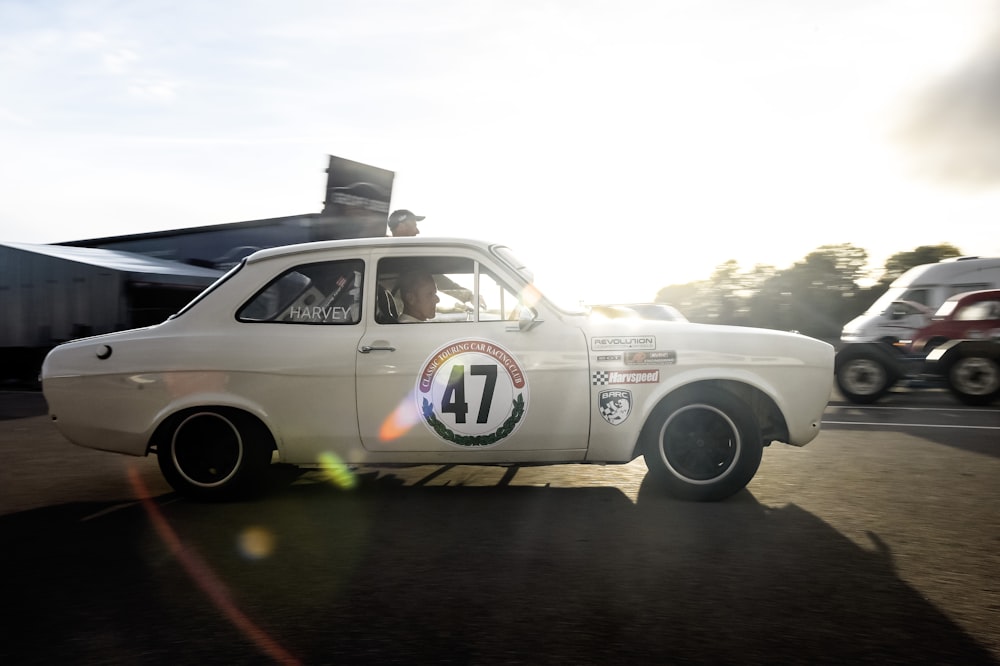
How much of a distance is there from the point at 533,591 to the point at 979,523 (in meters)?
2.78

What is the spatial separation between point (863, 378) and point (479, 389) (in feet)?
30.9

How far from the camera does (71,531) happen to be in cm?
469

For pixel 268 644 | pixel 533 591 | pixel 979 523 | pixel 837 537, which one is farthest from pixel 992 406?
pixel 268 644

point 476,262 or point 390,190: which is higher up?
point 390,190

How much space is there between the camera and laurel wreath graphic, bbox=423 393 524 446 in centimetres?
500

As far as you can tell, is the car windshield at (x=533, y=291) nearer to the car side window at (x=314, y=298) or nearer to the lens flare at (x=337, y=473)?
the car side window at (x=314, y=298)

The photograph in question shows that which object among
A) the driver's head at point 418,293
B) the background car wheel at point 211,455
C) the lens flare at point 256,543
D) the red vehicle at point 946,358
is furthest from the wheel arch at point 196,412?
the red vehicle at point 946,358

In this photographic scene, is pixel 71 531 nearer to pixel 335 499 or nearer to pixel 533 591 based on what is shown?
pixel 335 499

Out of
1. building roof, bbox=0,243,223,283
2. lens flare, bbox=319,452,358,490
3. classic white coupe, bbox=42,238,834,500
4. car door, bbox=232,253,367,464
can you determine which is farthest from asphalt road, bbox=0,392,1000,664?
building roof, bbox=0,243,223,283

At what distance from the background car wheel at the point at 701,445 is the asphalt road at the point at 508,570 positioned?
0.16 meters

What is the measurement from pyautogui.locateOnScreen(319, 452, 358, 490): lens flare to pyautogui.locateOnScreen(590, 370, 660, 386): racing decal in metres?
1.69

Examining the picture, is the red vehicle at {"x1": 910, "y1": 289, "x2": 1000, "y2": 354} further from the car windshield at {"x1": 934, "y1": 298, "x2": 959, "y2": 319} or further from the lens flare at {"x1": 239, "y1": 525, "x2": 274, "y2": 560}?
the lens flare at {"x1": 239, "y1": 525, "x2": 274, "y2": 560}

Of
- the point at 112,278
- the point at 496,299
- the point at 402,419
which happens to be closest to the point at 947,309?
the point at 496,299

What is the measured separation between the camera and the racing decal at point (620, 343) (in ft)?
16.6
